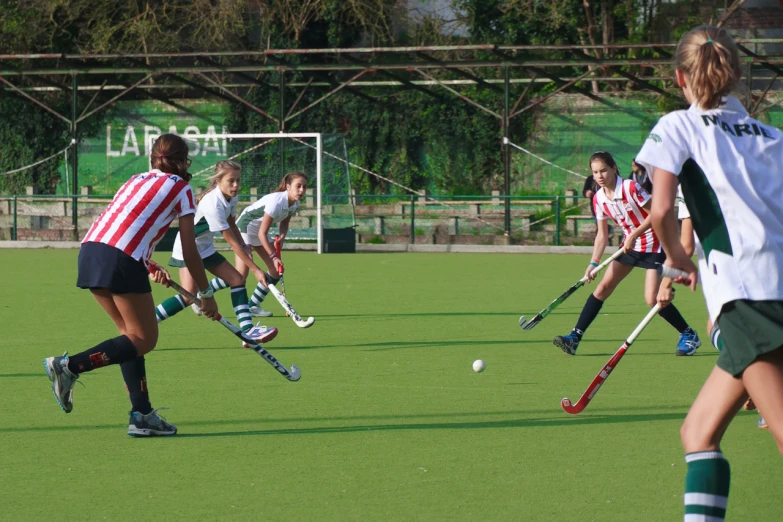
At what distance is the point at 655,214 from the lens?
2.83 m

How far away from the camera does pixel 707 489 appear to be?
9.17ft

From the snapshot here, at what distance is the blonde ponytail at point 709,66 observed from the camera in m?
2.83

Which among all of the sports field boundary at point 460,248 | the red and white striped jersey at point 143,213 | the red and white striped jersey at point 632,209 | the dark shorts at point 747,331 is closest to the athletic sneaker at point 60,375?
the red and white striped jersey at point 143,213

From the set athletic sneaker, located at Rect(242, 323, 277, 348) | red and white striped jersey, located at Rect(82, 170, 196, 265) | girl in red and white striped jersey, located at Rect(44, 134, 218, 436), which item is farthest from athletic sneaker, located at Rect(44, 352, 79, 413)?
athletic sneaker, located at Rect(242, 323, 277, 348)

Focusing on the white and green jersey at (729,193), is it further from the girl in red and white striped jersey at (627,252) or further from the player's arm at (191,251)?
the girl in red and white striped jersey at (627,252)

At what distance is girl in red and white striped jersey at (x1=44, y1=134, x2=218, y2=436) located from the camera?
15.6 feet

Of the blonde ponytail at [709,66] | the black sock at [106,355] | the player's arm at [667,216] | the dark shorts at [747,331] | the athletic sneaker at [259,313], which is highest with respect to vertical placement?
the blonde ponytail at [709,66]

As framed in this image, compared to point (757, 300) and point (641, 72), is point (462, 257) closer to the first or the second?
point (641, 72)

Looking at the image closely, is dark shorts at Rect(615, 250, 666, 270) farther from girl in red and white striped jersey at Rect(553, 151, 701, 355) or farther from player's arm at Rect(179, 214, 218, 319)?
player's arm at Rect(179, 214, 218, 319)

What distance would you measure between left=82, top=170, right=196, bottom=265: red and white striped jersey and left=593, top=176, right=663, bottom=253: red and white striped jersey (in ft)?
11.2

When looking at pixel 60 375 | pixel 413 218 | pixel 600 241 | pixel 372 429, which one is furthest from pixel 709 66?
pixel 413 218

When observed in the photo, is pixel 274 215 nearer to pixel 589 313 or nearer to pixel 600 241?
pixel 600 241

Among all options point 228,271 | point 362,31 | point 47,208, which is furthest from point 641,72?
point 228,271

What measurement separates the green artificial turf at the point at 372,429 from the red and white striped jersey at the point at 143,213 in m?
0.86
